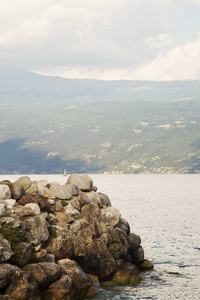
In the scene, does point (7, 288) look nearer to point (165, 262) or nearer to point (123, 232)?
point (123, 232)

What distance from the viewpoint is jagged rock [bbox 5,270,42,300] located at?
21250mm

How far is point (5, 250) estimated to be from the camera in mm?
22797

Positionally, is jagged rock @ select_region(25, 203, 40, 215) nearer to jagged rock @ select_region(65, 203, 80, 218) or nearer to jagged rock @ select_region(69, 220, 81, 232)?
jagged rock @ select_region(69, 220, 81, 232)

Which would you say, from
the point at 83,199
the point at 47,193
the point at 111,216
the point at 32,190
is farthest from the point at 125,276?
the point at 32,190

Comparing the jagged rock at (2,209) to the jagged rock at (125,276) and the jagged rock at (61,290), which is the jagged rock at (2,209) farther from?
the jagged rock at (125,276)

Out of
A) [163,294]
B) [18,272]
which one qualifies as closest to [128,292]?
[163,294]

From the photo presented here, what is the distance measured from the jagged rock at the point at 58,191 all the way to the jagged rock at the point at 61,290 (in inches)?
465

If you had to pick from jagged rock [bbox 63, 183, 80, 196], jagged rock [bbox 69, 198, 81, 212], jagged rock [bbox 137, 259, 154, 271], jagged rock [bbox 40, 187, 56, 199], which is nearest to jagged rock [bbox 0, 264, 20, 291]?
jagged rock [bbox 40, 187, 56, 199]

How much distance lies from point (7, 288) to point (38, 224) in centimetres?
643

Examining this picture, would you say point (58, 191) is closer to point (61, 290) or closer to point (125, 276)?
point (125, 276)

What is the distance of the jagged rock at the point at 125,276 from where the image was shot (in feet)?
99.3

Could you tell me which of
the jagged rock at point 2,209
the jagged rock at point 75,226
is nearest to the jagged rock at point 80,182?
the jagged rock at point 75,226

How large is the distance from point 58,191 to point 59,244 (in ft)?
28.4

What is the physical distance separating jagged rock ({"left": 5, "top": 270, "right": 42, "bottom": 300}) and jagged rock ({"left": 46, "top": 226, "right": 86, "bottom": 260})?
5132 mm
